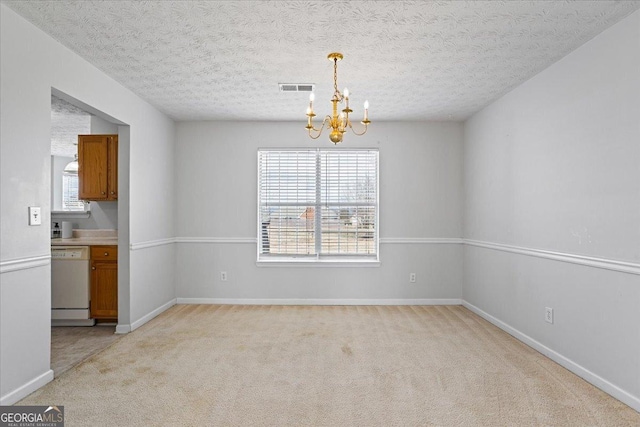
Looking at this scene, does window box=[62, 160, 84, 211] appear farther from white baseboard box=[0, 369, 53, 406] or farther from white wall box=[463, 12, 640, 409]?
→ white wall box=[463, 12, 640, 409]

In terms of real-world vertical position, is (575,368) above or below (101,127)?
below

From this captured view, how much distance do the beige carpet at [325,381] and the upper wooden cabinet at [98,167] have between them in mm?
1684

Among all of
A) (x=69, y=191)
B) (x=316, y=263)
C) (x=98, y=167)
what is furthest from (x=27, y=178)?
(x=69, y=191)

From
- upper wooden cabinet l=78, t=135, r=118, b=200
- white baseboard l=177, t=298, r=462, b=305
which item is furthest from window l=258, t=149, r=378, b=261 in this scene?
upper wooden cabinet l=78, t=135, r=118, b=200

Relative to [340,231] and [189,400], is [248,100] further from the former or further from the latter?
[189,400]

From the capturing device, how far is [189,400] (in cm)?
281

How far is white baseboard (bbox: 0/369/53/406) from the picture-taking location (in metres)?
2.68

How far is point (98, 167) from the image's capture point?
4.89 metres

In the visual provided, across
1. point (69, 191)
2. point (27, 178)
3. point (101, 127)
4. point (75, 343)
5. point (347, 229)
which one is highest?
point (101, 127)

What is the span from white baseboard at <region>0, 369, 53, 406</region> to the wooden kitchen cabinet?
1.59m

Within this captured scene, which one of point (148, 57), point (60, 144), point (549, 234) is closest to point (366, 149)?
point (549, 234)

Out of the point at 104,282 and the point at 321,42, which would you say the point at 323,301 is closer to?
the point at 104,282

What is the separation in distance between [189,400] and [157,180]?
3208mm

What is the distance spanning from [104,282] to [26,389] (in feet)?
6.38
